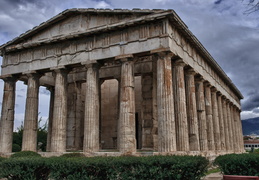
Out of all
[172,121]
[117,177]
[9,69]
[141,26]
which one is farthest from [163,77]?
[9,69]

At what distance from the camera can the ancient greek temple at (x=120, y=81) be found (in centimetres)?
1739

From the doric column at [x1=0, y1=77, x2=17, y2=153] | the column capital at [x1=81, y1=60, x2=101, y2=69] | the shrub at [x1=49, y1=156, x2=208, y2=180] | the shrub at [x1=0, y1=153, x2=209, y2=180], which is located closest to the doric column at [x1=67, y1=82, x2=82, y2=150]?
the doric column at [x1=0, y1=77, x2=17, y2=153]

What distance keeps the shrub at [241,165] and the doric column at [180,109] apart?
21.6 feet

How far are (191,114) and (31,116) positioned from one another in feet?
39.9

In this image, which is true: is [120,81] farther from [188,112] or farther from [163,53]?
[163,53]

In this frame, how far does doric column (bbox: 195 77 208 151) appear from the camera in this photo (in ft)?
74.0

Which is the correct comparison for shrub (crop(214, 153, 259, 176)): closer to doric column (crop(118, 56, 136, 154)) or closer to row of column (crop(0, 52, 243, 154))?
row of column (crop(0, 52, 243, 154))

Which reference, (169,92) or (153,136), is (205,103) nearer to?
(153,136)

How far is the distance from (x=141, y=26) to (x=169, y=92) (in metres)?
4.92

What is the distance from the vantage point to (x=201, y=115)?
76.1ft

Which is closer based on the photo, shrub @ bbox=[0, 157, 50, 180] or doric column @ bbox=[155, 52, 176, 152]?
shrub @ bbox=[0, 157, 50, 180]

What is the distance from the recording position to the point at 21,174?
1043 cm

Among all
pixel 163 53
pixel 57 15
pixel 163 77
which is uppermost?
pixel 57 15

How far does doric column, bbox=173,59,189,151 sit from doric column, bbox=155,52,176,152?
1.55 m
